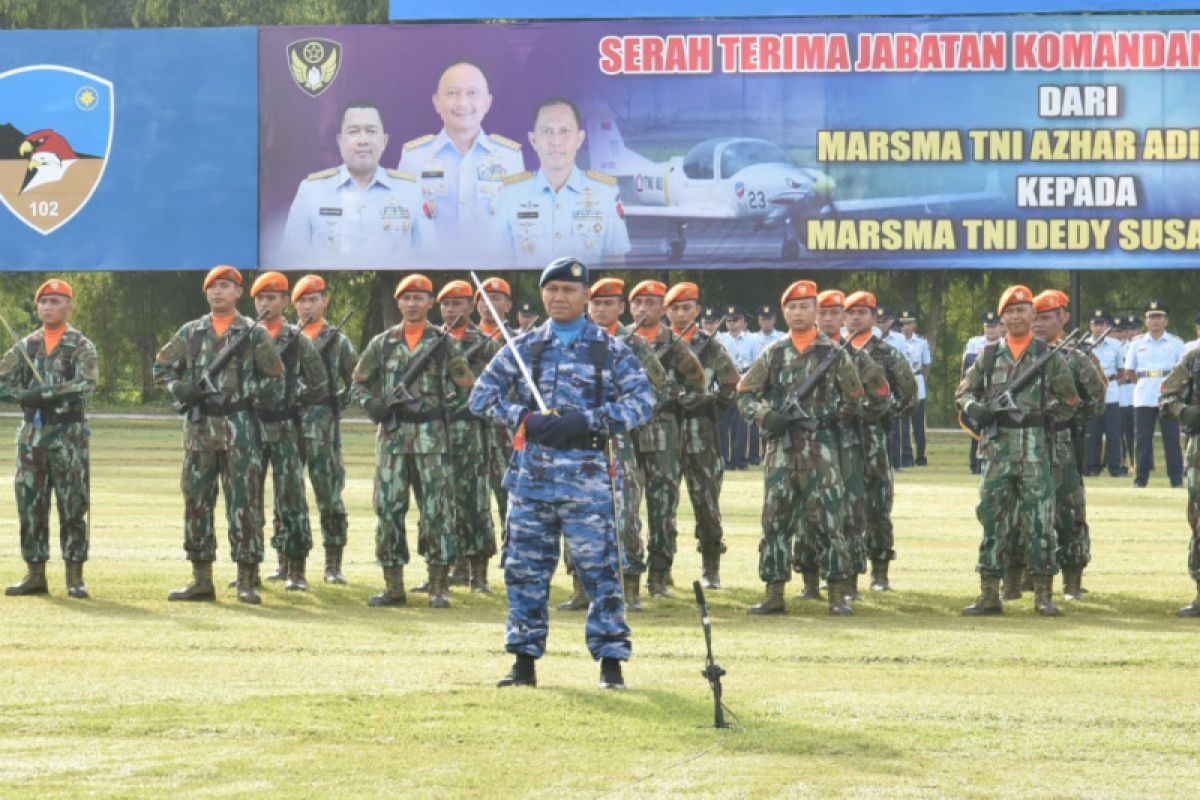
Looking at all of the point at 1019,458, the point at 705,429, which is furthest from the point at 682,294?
the point at 1019,458

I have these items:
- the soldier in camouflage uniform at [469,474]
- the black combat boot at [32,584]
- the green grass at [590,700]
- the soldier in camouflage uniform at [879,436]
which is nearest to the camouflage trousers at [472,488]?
the soldier in camouflage uniform at [469,474]

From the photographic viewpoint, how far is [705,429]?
1461cm

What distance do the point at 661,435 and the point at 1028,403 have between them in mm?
2377

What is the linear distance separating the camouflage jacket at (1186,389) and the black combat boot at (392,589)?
4.87 metres

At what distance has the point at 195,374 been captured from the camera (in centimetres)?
1385

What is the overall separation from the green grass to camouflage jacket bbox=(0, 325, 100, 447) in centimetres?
108

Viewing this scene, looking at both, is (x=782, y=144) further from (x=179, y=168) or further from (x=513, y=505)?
(x=513, y=505)

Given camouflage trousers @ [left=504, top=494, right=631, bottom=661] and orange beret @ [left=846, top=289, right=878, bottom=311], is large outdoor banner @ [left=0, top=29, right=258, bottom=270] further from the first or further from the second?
camouflage trousers @ [left=504, top=494, right=631, bottom=661]

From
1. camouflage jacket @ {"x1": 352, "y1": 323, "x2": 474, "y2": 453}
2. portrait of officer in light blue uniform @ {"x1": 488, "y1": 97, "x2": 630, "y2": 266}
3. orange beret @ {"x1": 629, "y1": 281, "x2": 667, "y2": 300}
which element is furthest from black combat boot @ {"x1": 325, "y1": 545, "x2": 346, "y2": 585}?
portrait of officer in light blue uniform @ {"x1": 488, "y1": 97, "x2": 630, "y2": 266}

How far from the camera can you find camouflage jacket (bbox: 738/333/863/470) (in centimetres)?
1334

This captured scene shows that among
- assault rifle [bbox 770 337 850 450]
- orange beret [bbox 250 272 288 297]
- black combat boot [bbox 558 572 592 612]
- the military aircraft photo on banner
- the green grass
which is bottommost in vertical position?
the green grass

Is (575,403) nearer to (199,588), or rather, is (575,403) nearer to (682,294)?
(682,294)

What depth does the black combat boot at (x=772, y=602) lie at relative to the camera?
1335cm

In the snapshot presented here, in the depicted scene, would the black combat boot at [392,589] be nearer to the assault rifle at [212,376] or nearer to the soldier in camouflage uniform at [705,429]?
the assault rifle at [212,376]
